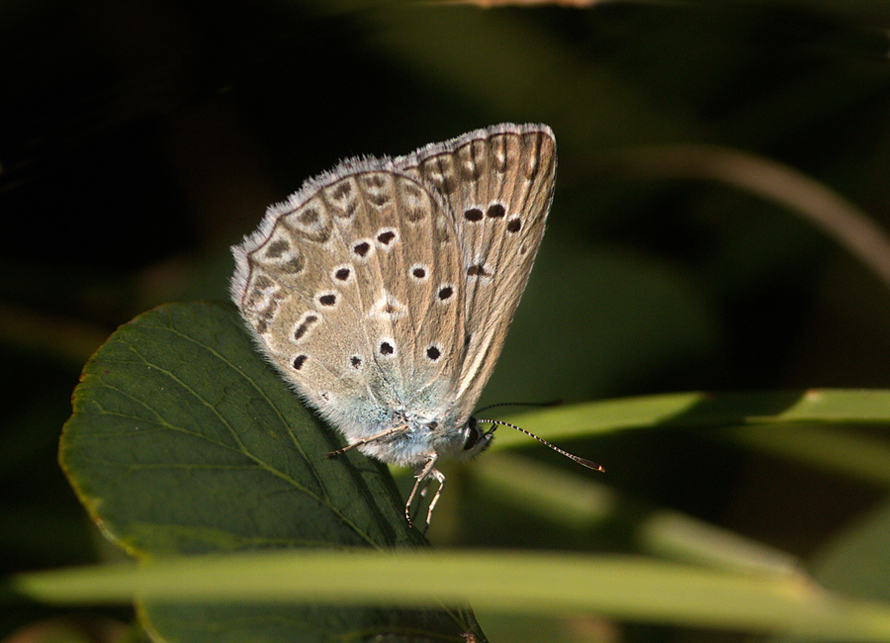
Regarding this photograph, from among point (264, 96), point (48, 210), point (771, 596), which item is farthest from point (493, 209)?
point (48, 210)

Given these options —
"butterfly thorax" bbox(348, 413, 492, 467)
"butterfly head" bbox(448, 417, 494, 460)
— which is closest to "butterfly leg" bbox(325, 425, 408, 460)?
"butterfly thorax" bbox(348, 413, 492, 467)

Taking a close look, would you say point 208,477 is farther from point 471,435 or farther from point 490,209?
point 490,209

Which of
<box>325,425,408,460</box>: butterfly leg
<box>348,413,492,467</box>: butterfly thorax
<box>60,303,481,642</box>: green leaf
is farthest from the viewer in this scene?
<box>348,413,492,467</box>: butterfly thorax

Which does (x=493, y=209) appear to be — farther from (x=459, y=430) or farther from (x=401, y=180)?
(x=459, y=430)

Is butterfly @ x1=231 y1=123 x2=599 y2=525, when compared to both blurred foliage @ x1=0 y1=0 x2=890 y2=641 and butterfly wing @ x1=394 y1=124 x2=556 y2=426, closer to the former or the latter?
butterfly wing @ x1=394 y1=124 x2=556 y2=426

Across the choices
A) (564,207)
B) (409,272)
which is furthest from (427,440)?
(564,207)

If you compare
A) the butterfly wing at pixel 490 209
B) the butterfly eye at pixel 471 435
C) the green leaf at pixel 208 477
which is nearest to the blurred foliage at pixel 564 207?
the butterfly eye at pixel 471 435
